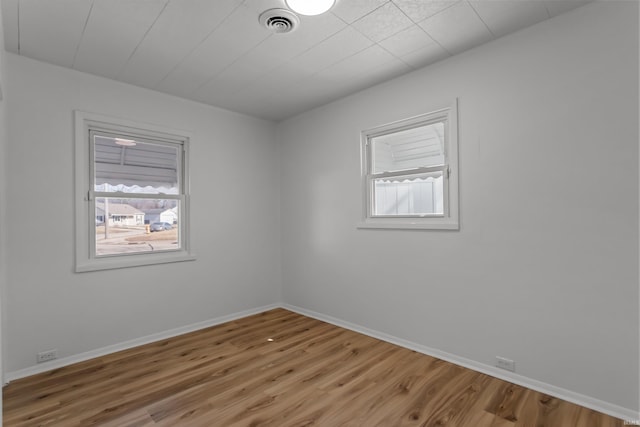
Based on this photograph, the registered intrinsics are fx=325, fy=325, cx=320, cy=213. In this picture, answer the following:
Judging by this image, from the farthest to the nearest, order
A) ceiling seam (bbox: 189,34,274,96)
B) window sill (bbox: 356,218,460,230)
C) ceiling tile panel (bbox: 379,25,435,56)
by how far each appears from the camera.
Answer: window sill (bbox: 356,218,460,230) → ceiling seam (bbox: 189,34,274,96) → ceiling tile panel (bbox: 379,25,435,56)

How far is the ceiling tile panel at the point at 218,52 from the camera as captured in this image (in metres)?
2.27

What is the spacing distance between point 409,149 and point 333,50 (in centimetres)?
118

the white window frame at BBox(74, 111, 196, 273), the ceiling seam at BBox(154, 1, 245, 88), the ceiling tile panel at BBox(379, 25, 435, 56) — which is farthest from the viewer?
the white window frame at BBox(74, 111, 196, 273)

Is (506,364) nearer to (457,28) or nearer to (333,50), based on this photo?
(457,28)

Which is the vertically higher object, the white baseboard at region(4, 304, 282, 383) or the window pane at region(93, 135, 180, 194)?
the window pane at region(93, 135, 180, 194)

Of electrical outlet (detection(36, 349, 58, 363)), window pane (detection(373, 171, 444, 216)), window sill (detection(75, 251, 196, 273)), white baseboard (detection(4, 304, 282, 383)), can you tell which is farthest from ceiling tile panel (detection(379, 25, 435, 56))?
electrical outlet (detection(36, 349, 58, 363))

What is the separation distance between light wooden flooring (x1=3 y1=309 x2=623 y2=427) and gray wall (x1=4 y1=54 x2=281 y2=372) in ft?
1.27

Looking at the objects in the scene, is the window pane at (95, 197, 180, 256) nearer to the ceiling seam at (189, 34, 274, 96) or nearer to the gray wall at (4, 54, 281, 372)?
the gray wall at (4, 54, 281, 372)

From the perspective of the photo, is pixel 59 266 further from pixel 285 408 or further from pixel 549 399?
pixel 549 399

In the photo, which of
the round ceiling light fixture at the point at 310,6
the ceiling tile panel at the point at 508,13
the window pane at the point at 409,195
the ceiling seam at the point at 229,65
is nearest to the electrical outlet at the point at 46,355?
the ceiling seam at the point at 229,65

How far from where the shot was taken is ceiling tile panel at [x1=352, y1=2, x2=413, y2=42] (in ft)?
7.10

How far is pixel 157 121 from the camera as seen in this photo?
11.4 feet

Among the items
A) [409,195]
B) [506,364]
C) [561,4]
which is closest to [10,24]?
[409,195]

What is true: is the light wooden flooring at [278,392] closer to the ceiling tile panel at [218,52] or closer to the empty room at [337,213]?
the empty room at [337,213]
